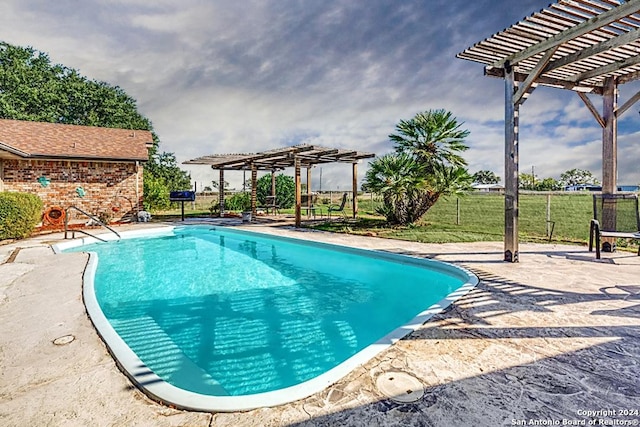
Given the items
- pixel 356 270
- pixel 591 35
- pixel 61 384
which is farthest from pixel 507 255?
pixel 61 384

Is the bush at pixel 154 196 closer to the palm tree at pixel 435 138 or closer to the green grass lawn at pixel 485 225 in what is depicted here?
the green grass lawn at pixel 485 225

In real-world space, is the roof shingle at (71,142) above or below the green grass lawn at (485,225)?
above

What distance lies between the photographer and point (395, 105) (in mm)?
16766

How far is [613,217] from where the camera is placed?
6.49 m

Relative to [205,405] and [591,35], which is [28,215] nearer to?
[205,405]

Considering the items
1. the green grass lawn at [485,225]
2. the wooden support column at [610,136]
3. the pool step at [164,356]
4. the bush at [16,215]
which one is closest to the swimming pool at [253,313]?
the pool step at [164,356]

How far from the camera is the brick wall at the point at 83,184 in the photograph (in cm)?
1242

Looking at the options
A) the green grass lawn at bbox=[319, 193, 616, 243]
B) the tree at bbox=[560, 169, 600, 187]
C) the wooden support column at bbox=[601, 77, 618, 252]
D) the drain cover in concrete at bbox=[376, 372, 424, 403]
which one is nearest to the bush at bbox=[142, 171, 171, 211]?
the green grass lawn at bbox=[319, 193, 616, 243]

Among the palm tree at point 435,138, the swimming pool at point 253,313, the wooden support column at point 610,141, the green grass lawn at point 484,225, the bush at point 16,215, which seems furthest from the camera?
the palm tree at point 435,138

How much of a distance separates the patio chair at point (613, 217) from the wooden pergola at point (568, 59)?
5.7 inches

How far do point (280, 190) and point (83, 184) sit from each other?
982cm

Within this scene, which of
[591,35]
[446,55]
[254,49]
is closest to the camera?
[591,35]

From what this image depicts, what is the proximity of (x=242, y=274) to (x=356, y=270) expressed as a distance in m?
2.39

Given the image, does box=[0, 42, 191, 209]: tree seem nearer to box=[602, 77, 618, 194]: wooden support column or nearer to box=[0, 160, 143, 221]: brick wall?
box=[0, 160, 143, 221]: brick wall
